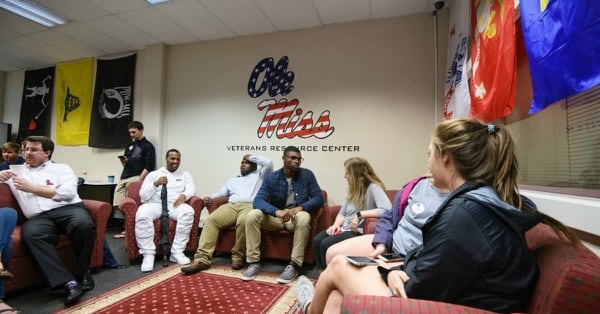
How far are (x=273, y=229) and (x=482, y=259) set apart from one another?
7.01 feet

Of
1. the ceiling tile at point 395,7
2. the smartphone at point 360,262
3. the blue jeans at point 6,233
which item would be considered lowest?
the blue jeans at point 6,233

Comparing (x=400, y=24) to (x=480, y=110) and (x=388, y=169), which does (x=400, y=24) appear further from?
(x=480, y=110)

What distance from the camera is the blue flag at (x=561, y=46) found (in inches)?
34.6

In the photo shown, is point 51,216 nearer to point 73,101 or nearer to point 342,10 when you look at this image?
point 342,10

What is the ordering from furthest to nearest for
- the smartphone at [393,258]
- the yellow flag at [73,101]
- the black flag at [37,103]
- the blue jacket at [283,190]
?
the black flag at [37,103] < the yellow flag at [73,101] < the blue jacket at [283,190] < the smartphone at [393,258]

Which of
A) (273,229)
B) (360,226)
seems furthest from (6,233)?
(360,226)

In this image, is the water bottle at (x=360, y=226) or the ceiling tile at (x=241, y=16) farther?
the ceiling tile at (x=241, y=16)

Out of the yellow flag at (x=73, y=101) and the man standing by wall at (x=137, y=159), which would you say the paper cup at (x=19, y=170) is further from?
Answer: the yellow flag at (x=73, y=101)

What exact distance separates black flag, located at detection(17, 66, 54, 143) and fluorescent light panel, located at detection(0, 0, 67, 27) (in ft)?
6.17

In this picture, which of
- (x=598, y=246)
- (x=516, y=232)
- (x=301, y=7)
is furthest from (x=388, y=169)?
(x=516, y=232)

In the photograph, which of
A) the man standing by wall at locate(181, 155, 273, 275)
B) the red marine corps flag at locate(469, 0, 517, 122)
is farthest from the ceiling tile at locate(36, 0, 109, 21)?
the red marine corps flag at locate(469, 0, 517, 122)

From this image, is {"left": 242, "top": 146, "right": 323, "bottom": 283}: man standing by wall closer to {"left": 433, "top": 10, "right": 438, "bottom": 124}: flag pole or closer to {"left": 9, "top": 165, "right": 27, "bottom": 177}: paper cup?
{"left": 433, "top": 10, "right": 438, "bottom": 124}: flag pole

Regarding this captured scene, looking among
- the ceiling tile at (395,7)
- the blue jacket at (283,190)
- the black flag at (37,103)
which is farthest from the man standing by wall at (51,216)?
the black flag at (37,103)

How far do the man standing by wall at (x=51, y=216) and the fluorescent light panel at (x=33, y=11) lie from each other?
214 cm
